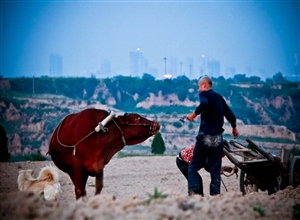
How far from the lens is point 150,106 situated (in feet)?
289

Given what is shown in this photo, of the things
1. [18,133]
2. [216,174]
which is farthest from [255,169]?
[18,133]

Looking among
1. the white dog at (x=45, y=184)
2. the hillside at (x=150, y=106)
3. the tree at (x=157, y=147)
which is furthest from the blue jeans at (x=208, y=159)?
the hillside at (x=150, y=106)

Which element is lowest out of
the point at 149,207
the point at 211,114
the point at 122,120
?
the point at 149,207

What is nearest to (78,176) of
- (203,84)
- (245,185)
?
(203,84)

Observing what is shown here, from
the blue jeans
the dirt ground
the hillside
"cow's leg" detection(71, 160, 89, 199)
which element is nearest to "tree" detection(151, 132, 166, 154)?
the hillside

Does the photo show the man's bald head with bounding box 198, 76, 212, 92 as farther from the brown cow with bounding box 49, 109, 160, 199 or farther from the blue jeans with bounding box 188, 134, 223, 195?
the brown cow with bounding box 49, 109, 160, 199

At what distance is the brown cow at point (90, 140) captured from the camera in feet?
29.9

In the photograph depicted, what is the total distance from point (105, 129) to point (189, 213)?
3.43m

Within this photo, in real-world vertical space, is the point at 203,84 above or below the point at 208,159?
above

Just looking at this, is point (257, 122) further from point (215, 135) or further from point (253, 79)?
point (215, 135)

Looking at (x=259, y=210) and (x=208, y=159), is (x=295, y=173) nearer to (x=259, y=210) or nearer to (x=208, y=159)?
(x=208, y=159)

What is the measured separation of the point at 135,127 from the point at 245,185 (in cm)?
308

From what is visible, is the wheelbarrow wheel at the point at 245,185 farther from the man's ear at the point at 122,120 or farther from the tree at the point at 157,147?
the tree at the point at 157,147

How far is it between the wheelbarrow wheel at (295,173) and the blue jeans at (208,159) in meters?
1.29
